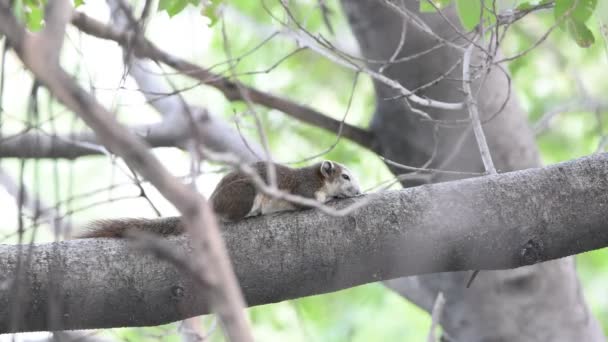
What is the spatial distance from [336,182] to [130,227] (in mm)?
1705

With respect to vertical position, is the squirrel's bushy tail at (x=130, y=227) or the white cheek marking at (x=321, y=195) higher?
the white cheek marking at (x=321, y=195)

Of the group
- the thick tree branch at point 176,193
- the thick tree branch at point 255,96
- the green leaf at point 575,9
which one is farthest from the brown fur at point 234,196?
the thick tree branch at point 176,193

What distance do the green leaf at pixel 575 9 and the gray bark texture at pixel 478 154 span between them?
1.38 m

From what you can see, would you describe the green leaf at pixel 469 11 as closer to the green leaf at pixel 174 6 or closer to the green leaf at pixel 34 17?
the green leaf at pixel 174 6

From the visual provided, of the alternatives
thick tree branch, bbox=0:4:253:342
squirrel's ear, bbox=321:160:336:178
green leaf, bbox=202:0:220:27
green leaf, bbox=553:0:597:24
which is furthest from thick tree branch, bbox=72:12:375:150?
thick tree branch, bbox=0:4:253:342

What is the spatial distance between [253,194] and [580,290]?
223cm

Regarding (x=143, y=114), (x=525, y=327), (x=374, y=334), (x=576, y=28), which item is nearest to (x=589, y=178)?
(x=576, y=28)

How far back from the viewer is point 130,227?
9.78 ft

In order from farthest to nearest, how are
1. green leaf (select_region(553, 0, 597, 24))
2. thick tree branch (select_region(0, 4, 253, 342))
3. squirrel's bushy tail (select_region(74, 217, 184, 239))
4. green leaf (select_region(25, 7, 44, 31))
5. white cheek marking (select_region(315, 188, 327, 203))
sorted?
white cheek marking (select_region(315, 188, 327, 203)) → green leaf (select_region(25, 7, 44, 31)) → squirrel's bushy tail (select_region(74, 217, 184, 239)) → green leaf (select_region(553, 0, 597, 24)) → thick tree branch (select_region(0, 4, 253, 342))

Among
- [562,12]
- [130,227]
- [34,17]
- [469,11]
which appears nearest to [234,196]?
[130,227]

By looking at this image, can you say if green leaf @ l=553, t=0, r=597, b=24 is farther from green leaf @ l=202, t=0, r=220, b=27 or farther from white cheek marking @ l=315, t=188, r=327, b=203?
white cheek marking @ l=315, t=188, r=327, b=203

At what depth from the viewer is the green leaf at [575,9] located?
9.23 ft

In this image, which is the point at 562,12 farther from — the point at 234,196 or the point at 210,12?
the point at 234,196

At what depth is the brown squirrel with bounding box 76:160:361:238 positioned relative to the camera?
302cm
